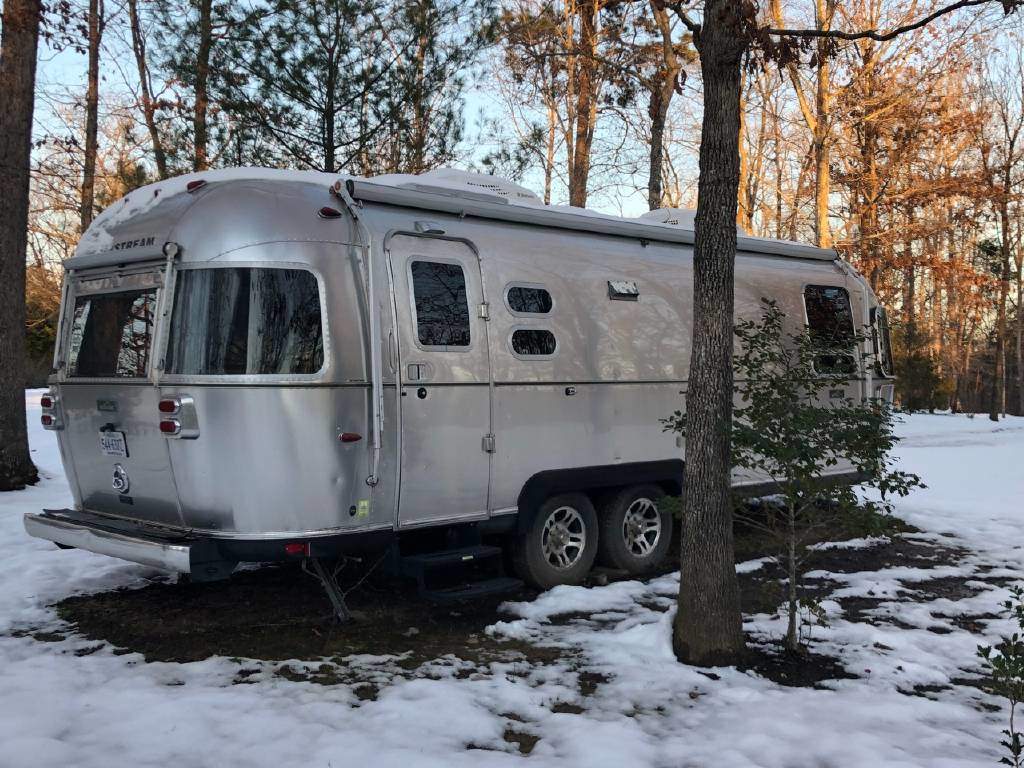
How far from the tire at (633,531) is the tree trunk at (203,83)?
869 centimetres

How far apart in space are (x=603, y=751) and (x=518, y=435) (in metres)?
2.92

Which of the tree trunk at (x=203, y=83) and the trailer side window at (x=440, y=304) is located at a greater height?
the tree trunk at (x=203, y=83)

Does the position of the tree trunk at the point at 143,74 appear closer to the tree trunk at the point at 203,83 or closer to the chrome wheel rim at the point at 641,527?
the tree trunk at the point at 203,83

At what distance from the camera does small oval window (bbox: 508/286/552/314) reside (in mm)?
6844

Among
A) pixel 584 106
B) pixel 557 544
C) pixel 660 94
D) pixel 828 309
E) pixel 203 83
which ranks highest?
pixel 584 106

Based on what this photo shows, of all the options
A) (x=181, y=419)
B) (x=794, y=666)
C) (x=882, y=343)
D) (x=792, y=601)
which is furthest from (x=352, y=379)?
(x=882, y=343)

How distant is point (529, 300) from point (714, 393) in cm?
203

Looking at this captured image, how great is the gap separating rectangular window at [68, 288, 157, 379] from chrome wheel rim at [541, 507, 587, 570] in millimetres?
3182

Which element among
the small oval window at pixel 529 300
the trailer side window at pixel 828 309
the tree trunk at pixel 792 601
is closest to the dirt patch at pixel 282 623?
the tree trunk at pixel 792 601

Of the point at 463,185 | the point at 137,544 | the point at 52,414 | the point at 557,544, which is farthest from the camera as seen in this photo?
the point at 557,544

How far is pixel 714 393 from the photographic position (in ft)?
17.6

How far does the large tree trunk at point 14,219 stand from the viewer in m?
10.6

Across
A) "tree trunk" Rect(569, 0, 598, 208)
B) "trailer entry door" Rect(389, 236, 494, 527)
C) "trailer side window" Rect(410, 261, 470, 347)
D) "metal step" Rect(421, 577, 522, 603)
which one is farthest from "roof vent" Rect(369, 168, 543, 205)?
"tree trunk" Rect(569, 0, 598, 208)

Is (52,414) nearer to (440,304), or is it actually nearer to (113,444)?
(113,444)
